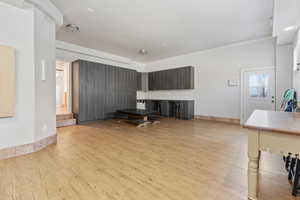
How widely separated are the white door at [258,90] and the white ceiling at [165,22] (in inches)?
47.7

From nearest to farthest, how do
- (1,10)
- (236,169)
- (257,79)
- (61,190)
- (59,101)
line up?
(61,190) < (236,169) < (1,10) < (257,79) < (59,101)

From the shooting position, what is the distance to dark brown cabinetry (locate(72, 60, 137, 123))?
5.23m

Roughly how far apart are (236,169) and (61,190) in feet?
7.42

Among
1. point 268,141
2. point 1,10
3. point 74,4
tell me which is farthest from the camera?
point 74,4

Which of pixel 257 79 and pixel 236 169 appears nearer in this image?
pixel 236 169

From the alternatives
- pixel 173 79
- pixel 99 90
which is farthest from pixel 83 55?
pixel 173 79

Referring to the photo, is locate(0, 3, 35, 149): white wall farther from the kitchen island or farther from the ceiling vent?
the kitchen island

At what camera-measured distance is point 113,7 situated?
3.09 meters

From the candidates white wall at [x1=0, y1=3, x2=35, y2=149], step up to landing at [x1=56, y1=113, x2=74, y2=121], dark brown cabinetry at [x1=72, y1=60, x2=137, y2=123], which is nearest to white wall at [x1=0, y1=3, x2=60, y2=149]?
white wall at [x1=0, y1=3, x2=35, y2=149]

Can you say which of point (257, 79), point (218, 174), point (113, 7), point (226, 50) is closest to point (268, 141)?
point (218, 174)

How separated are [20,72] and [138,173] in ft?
8.96

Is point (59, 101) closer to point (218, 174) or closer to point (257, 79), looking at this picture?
point (218, 174)

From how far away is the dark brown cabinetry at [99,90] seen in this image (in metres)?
5.23

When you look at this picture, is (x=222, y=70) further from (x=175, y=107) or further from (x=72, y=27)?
(x=72, y=27)
